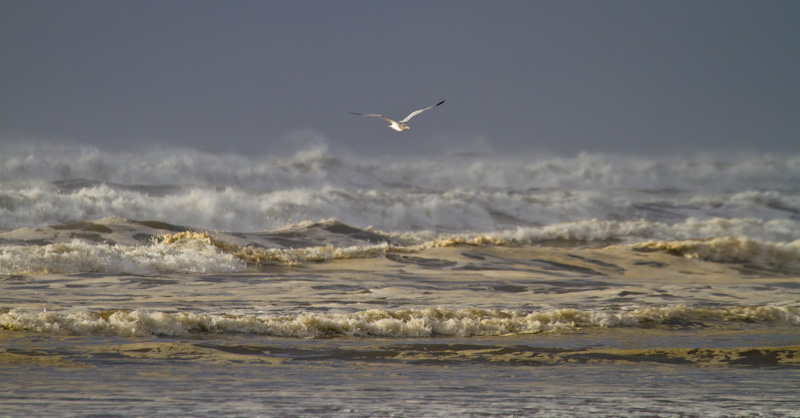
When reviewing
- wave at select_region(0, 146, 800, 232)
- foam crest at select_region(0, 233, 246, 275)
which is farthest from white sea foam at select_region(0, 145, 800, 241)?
foam crest at select_region(0, 233, 246, 275)

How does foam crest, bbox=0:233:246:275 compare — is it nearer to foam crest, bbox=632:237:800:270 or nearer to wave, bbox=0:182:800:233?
foam crest, bbox=632:237:800:270

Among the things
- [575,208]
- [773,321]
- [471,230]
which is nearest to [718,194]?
[575,208]

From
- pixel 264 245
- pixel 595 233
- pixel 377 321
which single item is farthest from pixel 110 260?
pixel 595 233

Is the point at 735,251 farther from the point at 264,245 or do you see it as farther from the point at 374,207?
the point at 374,207

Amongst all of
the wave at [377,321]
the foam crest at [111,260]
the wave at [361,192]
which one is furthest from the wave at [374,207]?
the wave at [377,321]

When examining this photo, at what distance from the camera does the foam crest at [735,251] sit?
13.3 metres

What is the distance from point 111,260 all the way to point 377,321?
4.34 m

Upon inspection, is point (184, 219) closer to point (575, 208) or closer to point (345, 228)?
point (345, 228)

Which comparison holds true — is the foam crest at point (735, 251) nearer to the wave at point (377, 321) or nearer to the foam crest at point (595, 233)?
the foam crest at point (595, 233)

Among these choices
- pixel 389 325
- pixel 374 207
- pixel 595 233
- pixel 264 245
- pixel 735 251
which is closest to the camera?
pixel 389 325

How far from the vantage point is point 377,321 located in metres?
5.98

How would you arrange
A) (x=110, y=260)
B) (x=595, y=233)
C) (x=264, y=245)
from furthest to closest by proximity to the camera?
(x=595, y=233) → (x=264, y=245) → (x=110, y=260)

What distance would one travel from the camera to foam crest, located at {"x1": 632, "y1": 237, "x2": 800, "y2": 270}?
13.3m

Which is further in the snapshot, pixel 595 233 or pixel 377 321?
pixel 595 233
